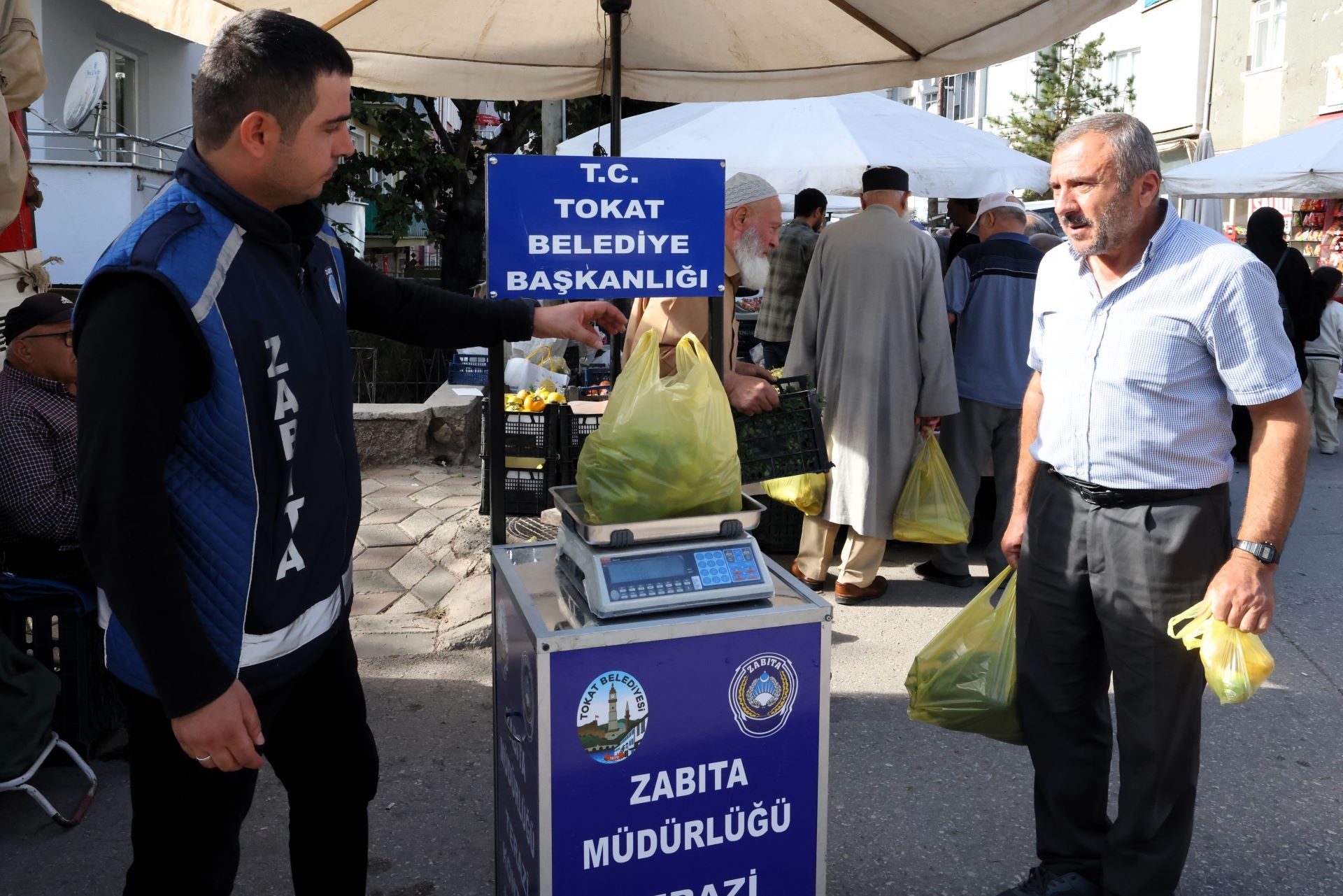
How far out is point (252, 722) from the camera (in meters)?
1.87

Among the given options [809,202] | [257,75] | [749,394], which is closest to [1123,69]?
[809,202]

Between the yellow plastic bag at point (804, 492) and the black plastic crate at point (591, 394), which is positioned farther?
the black plastic crate at point (591, 394)

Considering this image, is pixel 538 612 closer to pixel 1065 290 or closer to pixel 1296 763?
pixel 1065 290

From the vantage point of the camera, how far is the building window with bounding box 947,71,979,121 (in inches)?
1544

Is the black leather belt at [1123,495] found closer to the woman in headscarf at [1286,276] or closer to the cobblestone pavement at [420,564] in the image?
the cobblestone pavement at [420,564]

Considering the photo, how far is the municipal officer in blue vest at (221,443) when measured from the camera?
1.74 metres

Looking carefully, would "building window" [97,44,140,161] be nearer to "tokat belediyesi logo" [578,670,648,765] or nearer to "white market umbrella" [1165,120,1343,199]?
"white market umbrella" [1165,120,1343,199]

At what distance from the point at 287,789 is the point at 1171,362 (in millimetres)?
2183

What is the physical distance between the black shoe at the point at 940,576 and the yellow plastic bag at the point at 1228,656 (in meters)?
3.31

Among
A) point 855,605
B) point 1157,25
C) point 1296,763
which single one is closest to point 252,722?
point 1296,763

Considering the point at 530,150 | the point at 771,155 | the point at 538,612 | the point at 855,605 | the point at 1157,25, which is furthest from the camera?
the point at 1157,25

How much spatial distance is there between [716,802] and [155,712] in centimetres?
109

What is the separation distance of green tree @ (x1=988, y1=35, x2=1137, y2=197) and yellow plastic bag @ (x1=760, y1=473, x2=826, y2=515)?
23354 millimetres

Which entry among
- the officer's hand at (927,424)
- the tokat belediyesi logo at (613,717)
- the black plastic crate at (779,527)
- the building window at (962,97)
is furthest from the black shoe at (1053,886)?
the building window at (962,97)
